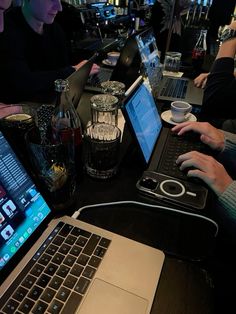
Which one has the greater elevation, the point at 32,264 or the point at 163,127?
the point at 32,264

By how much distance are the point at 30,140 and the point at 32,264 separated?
0.30 meters

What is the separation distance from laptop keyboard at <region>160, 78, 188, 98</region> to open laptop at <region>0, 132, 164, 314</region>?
3.16 ft

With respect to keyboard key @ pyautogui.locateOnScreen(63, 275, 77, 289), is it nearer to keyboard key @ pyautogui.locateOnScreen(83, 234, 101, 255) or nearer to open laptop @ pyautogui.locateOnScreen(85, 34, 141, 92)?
keyboard key @ pyautogui.locateOnScreen(83, 234, 101, 255)

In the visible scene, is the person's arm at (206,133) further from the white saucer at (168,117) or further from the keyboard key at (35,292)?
the keyboard key at (35,292)

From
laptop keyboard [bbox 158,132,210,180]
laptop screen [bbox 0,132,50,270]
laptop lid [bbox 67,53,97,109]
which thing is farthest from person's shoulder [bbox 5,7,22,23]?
laptop screen [bbox 0,132,50,270]

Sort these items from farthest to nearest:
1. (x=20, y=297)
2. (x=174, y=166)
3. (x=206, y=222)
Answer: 1. (x=174, y=166)
2. (x=206, y=222)
3. (x=20, y=297)

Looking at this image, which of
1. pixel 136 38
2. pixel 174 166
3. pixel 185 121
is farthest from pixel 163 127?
pixel 136 38

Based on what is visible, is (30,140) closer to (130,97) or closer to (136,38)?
(130,97)

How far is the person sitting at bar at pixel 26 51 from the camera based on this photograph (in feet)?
5.20

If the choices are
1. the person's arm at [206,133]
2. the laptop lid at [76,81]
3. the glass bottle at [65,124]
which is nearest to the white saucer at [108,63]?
the laptop lid at [76,81]

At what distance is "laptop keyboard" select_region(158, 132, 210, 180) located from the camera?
31.5 inches

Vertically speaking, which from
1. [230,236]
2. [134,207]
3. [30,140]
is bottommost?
[230,236]

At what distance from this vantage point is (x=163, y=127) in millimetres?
1066

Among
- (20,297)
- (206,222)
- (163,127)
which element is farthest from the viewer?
(163,127)
